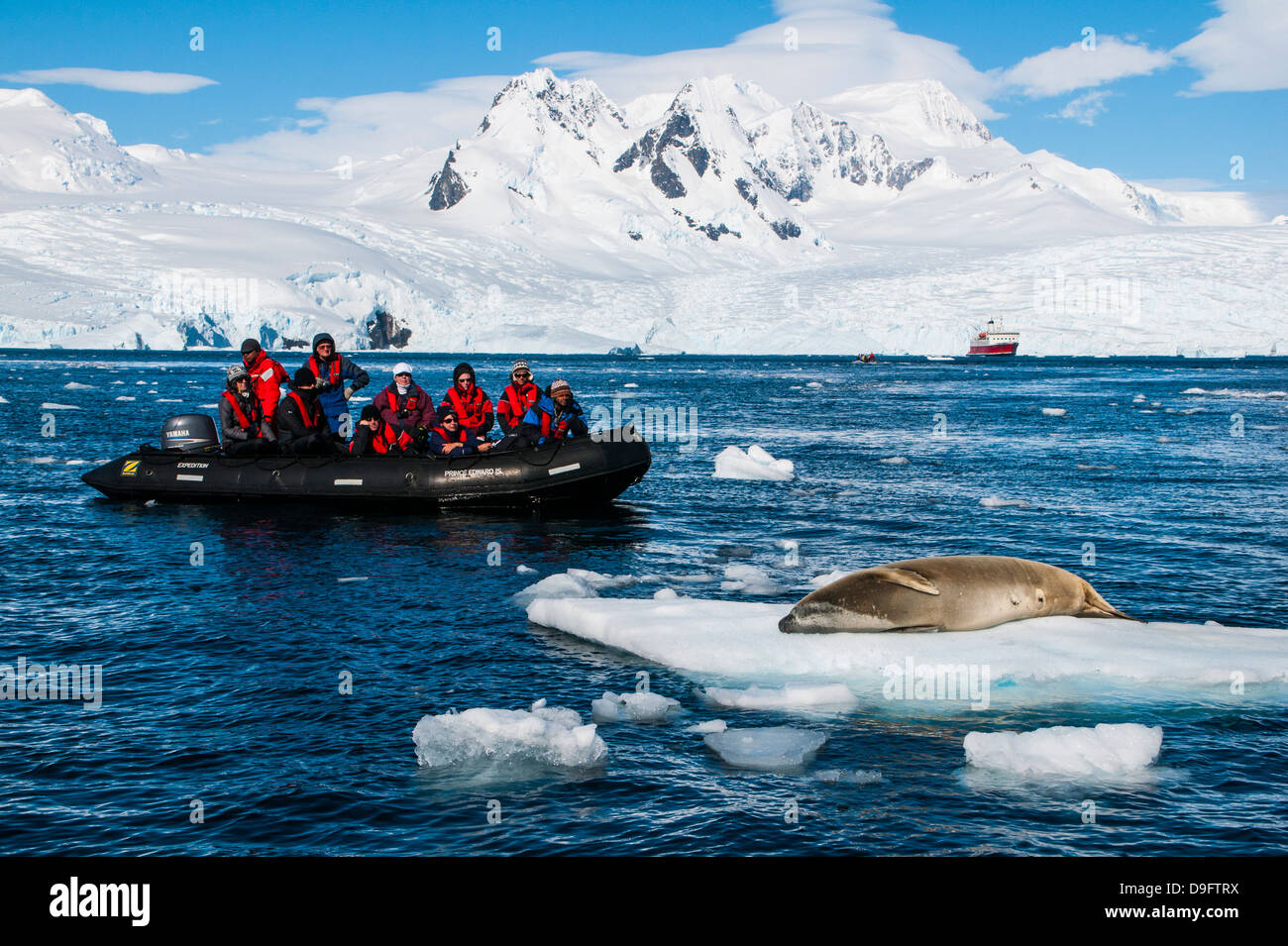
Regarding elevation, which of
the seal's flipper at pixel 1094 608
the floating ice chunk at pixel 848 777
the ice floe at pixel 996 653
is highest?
the seal's flipper at pixel 1094 608

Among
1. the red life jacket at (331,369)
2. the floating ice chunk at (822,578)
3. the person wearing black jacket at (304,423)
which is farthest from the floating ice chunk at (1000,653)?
the person wearing black jacket at (304,423)

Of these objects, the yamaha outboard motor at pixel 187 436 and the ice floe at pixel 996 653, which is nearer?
the ice floe at pixel 996 653

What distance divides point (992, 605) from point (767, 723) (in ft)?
7.00

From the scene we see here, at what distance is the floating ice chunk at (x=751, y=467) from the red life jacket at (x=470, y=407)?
484cm

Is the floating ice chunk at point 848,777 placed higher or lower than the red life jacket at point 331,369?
lower

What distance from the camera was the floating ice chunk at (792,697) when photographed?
6883 millimetres

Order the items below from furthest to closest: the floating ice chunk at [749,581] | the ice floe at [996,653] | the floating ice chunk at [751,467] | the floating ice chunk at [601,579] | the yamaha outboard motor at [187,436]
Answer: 1. the floating ice chunk at [751,467]
2. the yamaha outboard motor at [187,436]
3. the floating ice chunk at [601,579]
4. the floating ice chunk at [749,581]
5. the ice floe at [996,653]

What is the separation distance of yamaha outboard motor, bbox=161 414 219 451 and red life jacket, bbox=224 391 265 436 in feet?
2.68

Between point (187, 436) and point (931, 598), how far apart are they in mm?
12283

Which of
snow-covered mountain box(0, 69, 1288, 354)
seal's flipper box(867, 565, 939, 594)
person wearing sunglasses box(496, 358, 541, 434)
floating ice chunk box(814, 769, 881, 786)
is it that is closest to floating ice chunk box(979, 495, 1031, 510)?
person wearing sunglasses box(496, 358, 541, 434)

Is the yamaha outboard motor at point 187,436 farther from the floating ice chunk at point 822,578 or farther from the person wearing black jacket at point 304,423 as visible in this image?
the floating ice chunk at point 822,578

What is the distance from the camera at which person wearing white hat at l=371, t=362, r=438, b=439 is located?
49.5 feet
